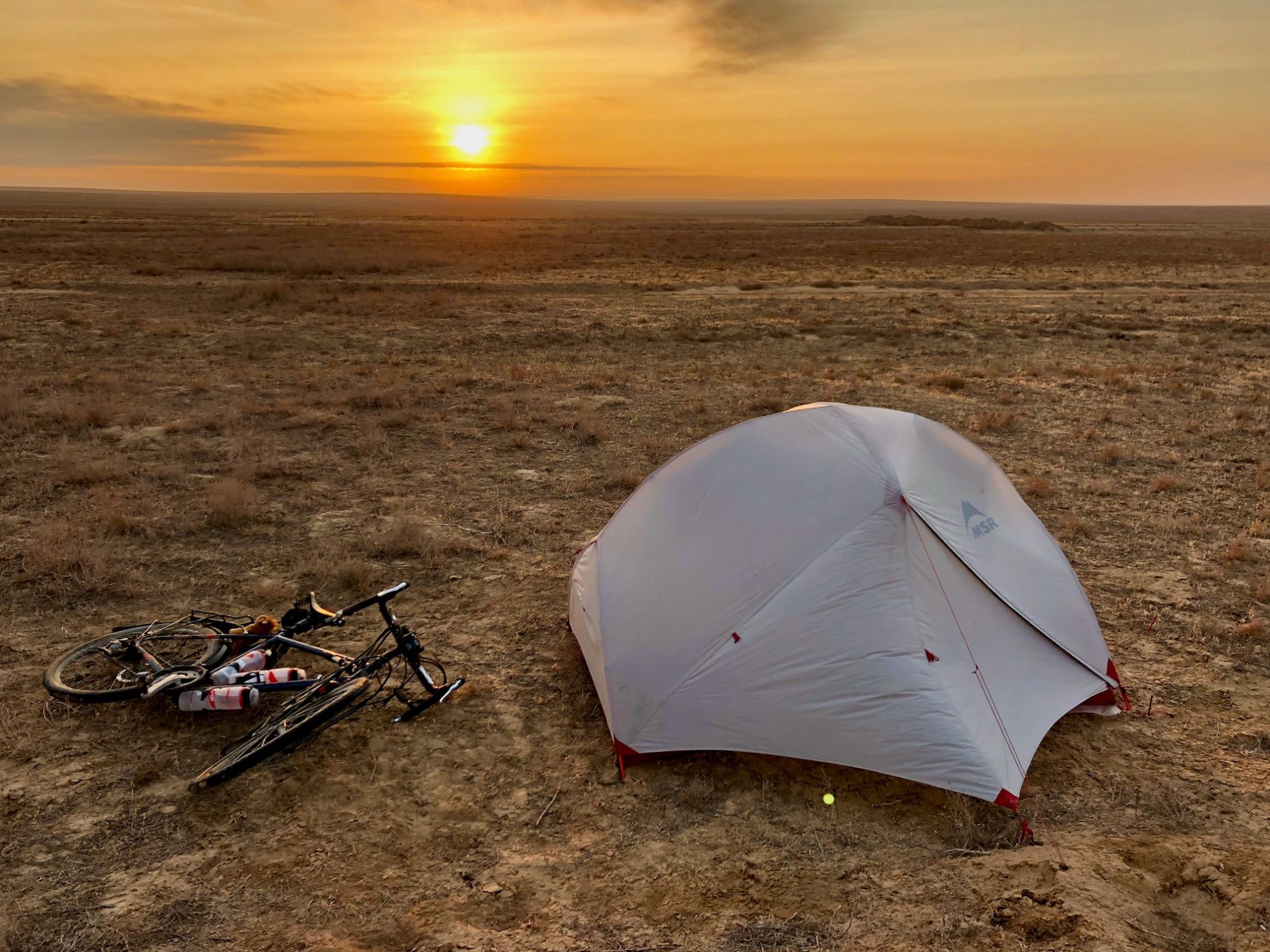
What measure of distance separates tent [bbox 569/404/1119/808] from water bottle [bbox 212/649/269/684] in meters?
2.28

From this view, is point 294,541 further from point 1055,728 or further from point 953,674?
point 1055,728

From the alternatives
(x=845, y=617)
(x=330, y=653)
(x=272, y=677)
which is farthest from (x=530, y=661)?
(x=845, y=617)

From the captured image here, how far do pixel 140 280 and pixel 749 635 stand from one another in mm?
32521

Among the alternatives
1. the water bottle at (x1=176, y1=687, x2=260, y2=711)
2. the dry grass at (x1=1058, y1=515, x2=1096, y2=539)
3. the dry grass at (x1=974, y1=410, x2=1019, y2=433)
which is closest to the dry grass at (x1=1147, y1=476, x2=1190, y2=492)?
the dry grass at (x1=1058, y1=515, x2=1096, y2=539)

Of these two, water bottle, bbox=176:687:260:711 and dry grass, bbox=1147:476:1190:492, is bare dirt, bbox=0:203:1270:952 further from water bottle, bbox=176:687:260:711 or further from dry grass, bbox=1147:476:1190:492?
water bottle, bbox=176:687:260:711

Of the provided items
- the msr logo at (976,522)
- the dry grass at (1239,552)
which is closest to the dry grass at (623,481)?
the msr logo at (976,522)

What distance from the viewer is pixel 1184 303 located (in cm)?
2895

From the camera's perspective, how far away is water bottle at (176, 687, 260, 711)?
5.30 m

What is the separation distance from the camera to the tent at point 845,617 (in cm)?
487

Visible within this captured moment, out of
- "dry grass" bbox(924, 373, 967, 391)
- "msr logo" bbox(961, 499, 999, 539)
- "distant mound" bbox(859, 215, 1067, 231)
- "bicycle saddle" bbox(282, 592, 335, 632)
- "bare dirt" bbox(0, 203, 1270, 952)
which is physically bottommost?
"bare dirt" bbox(0, 203, 1270, 952)

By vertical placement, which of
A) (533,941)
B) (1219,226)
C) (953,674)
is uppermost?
(1219,226)

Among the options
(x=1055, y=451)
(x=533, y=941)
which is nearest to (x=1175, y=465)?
(x=1055, y=451)

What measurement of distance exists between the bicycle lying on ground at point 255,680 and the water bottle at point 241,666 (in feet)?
0.07

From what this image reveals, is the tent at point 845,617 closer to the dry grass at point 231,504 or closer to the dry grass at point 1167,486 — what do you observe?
the dry grass at point 231,504
